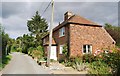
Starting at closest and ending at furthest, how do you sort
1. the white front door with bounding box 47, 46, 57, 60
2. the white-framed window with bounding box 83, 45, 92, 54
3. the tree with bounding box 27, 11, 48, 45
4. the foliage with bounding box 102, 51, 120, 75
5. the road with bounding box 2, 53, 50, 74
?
the foliage with bounding box 102, 51, 120, 75
the road with bounding box 2, 53, 50, 74
the white-framed window with bounding box 83, 45, 92, 54
the white front door with bounding box 47, 46, 57, 60
the tree with bounding box 27, 11, 48, 45

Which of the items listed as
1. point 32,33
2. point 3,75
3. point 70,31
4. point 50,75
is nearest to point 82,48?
point 70,31

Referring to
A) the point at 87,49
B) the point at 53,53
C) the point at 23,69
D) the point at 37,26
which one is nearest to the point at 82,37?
the point at 87,49

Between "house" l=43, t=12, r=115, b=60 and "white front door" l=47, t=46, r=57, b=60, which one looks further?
"white front door" l=47, t=46, r=57, b=60

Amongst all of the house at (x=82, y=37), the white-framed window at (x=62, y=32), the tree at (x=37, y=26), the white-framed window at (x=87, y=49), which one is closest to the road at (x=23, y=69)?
the house at (x=82, y=37)

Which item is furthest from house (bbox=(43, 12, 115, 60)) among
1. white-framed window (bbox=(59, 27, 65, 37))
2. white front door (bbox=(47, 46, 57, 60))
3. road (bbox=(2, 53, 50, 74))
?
road (bbox=(2, 53, 50, 74))

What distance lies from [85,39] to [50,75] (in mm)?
14039

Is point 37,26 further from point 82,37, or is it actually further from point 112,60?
point 112,60

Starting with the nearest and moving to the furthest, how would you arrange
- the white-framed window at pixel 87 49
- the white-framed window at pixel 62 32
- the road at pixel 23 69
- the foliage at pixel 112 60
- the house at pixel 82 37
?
1. the foliage at pixel 112 60
2. the road at pixel 23 69
3. the house at pixel 82 37
4. the white-framed window at pixel 87 49
5. the white-framed window at pixel 62 32

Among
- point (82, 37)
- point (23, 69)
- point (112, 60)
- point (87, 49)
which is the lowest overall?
point (23, 69)

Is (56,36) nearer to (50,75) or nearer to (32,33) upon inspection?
(50,75)

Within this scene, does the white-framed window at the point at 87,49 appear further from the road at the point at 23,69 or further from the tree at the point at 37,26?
the tree at the point at 37,26

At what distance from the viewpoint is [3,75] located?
1488 cm

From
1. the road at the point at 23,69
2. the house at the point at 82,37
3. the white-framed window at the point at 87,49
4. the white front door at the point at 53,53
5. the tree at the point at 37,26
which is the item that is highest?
the tree at the point at 37,26

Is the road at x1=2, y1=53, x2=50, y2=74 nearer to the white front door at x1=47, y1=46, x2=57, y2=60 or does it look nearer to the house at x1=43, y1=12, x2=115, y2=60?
the house at x1=43, y1=12, x2=115, y2=60
